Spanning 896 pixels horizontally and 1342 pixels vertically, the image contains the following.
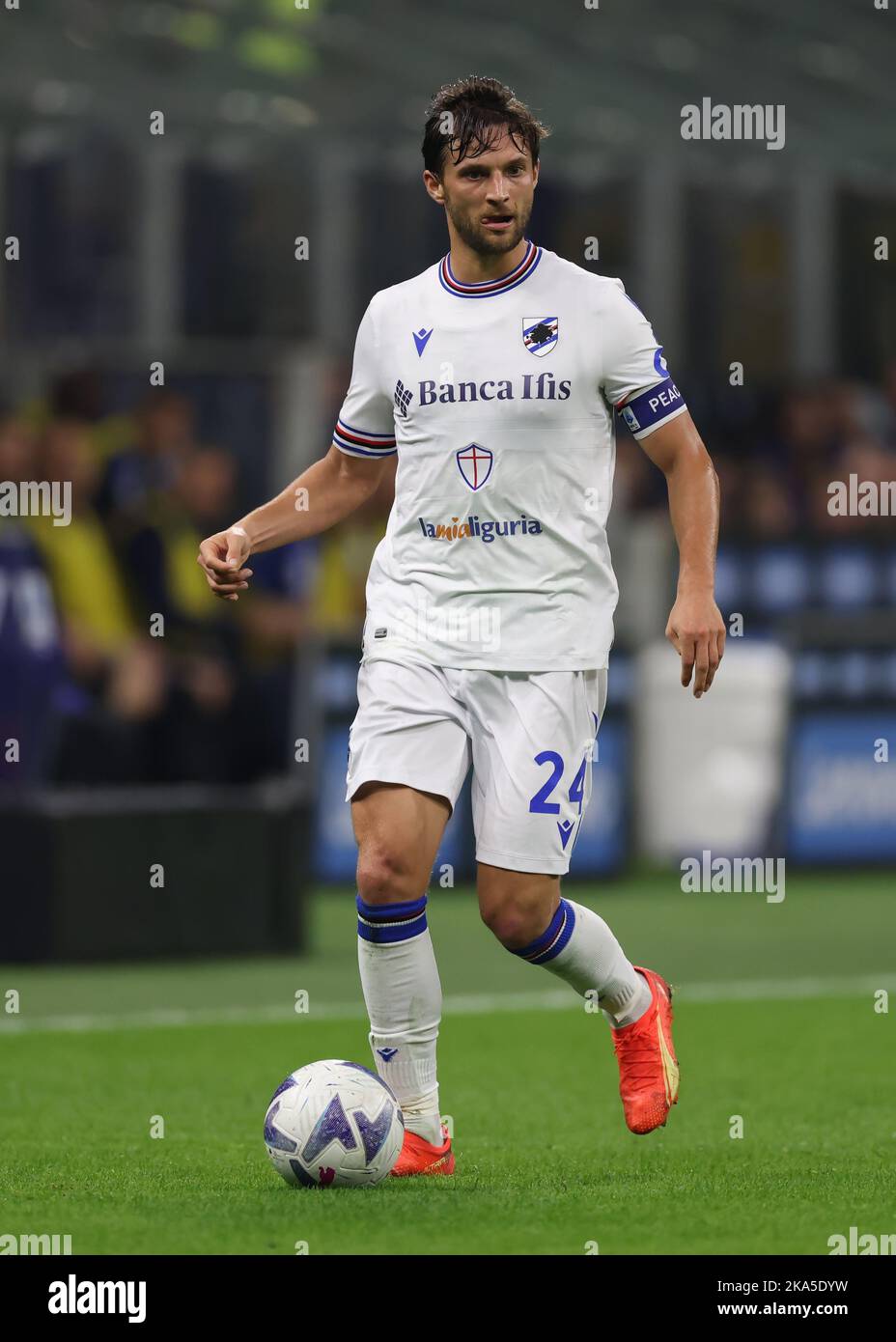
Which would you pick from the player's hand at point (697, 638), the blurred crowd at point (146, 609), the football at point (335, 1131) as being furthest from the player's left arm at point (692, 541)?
the blurred crowd at point (146, 609)

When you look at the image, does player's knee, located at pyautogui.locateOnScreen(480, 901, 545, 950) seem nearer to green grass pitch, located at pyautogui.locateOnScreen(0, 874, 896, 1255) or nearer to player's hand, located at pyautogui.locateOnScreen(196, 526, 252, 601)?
green grass pitch, located at pyautogui.locateOnScreen(0, 874, 896, 1255)

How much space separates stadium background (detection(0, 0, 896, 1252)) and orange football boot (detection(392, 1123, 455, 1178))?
243 centimetres

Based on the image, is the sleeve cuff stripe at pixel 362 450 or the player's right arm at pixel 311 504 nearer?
the player's right arm at pixel 311 504

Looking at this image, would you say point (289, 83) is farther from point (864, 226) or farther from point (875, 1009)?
point (875, 1009)

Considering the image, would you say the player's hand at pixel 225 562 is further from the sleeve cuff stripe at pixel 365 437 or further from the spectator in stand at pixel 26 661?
the spectator in stand at pixel 26 661

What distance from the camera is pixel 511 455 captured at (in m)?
6.12

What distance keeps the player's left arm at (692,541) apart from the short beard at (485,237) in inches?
21.6

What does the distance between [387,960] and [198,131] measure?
37.3ft

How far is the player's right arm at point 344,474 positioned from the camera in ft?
20.8

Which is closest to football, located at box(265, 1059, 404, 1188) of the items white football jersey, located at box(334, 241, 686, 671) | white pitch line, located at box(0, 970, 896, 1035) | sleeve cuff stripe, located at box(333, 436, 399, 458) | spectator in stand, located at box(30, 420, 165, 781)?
white football jersey, located at box(334, 241, 686, 671)

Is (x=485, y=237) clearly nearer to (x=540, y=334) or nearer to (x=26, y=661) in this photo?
(x=540, y=334)

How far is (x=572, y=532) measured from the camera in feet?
20.3

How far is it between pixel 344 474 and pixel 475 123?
3.23ft
